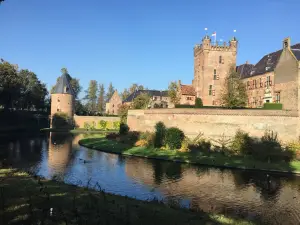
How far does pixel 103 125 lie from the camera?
219 feet

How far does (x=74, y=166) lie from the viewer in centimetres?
2486

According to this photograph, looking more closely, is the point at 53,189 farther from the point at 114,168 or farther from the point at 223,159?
the point at 223,159

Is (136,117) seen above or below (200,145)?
above

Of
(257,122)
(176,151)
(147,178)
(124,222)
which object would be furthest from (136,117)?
(124,222)

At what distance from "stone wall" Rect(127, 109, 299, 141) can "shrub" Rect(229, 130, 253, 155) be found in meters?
1.67

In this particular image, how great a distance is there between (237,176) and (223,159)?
16.5ft

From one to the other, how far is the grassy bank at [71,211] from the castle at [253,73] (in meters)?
27.1

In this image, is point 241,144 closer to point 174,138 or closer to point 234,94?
point 174,138

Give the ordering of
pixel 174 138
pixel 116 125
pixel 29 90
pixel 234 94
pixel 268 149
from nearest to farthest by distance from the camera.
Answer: pixel 268 149
pixel 174 138
pixel 234 94
pixel 116 125
pixel 29 90

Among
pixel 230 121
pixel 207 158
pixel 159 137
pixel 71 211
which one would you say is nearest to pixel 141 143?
pixel 159 137

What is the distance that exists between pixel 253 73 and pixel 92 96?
2847 inches

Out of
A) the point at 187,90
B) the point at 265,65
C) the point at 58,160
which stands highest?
the point at 265,65

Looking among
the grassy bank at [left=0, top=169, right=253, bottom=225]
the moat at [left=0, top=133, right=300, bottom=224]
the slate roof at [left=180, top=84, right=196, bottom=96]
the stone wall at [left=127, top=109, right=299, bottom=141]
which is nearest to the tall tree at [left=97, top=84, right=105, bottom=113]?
the slate roof at [left=180, top=84, right=196, bottom=96]

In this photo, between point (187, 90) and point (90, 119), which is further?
point (90, 119)
